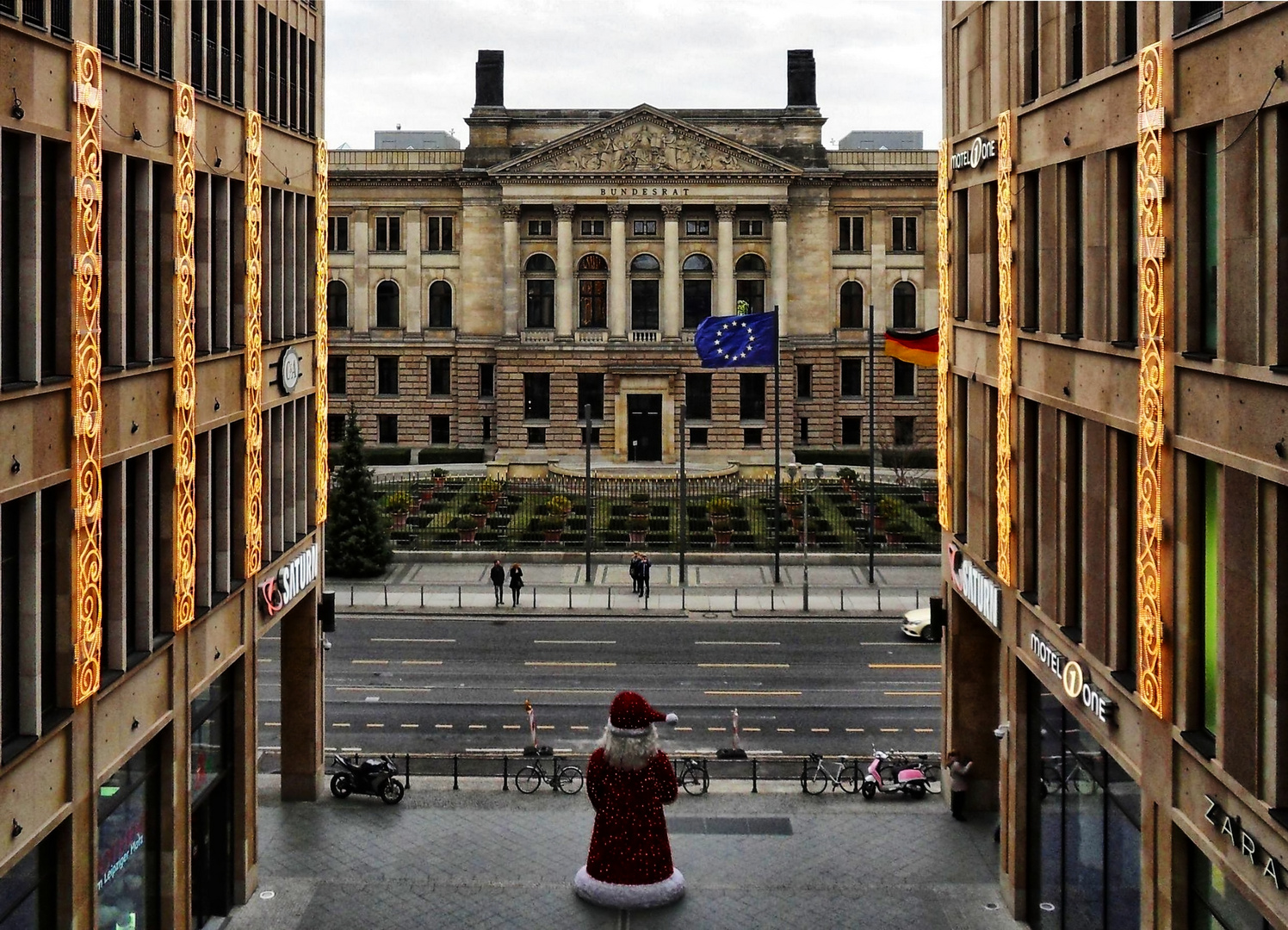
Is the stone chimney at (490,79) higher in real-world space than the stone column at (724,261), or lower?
higher

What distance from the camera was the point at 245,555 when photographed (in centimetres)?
2600

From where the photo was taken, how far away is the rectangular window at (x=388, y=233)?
96.6m

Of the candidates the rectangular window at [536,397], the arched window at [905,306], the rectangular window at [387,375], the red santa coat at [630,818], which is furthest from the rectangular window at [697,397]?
the red santa coat at [630,818]

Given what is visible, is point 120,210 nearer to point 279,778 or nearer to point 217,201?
point 217,201

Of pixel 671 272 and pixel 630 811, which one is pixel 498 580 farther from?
pixel 671 272

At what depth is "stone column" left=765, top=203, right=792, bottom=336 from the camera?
9256 cm

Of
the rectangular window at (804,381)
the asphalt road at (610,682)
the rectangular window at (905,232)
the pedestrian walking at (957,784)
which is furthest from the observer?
the rectangular window at (804,381)

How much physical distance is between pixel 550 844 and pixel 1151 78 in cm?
1855

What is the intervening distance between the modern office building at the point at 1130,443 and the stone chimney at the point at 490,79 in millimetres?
70240

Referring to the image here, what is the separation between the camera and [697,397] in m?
94.5

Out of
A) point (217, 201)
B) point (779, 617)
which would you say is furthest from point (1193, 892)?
point (779, 617)

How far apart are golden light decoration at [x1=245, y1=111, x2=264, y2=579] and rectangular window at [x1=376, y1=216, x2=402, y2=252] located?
71.0 m

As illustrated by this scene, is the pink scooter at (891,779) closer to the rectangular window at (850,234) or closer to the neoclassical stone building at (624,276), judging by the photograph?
the neoclassical stone building at (624,276)

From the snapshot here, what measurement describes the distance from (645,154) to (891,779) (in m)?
63.9
